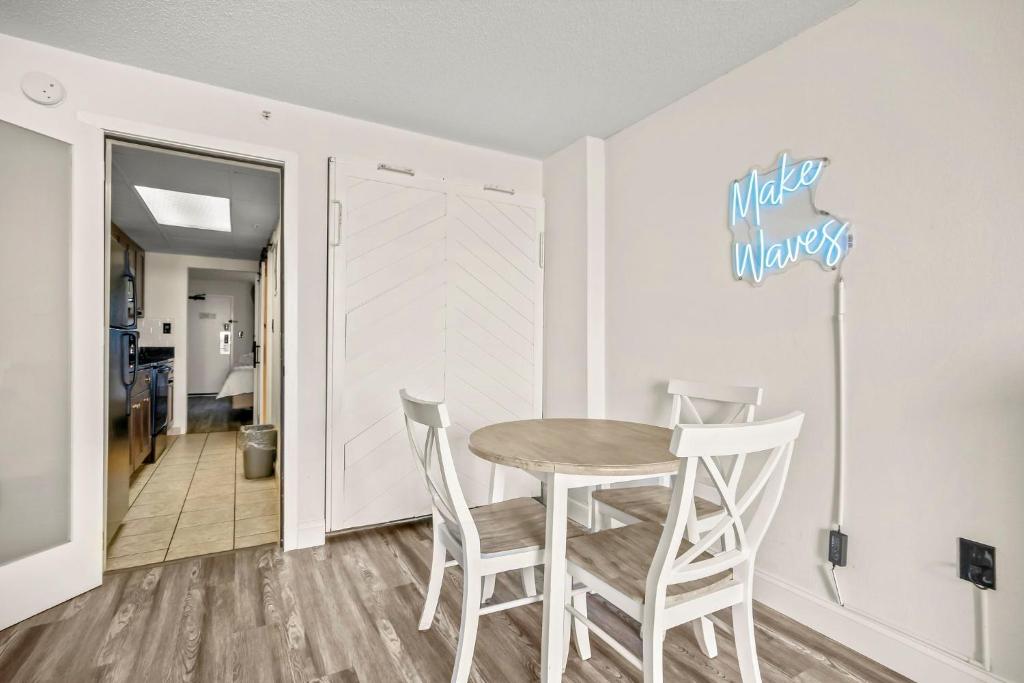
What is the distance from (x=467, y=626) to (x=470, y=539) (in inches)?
11.5

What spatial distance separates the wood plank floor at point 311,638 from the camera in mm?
1652

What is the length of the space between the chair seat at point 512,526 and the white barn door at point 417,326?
1.16 m

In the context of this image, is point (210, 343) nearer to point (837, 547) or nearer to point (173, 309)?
point (173, 309)

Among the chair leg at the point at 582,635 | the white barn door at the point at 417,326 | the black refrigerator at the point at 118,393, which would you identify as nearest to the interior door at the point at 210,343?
the black refrigerator at the point at 118,393

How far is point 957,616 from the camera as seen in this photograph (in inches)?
61.6

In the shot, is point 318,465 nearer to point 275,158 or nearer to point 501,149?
point 275,158

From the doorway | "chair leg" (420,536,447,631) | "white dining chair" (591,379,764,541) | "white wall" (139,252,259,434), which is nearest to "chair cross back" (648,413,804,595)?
"white dining chair" (591,379,764,541)

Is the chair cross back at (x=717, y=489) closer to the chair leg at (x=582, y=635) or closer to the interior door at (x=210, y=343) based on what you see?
the chair leg at (x=582, y=635)

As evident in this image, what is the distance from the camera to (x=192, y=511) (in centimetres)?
320

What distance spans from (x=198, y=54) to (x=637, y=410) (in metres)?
2.87

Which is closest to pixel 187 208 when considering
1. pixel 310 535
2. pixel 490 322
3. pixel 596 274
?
pixel 490 322

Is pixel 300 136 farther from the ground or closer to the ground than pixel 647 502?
farther from the ground

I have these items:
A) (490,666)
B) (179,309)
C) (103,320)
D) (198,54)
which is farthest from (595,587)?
(179,309)

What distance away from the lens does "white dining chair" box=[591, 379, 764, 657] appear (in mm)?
1812
